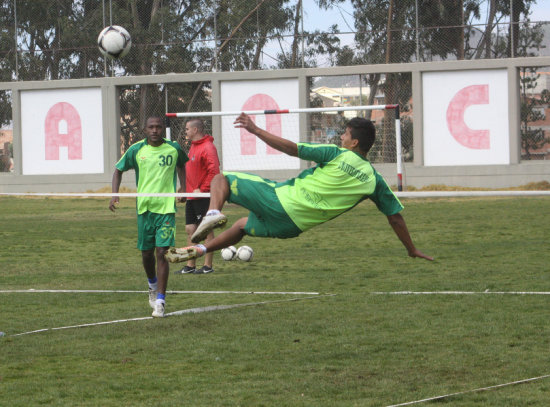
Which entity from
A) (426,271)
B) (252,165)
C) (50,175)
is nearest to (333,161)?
(426,271)

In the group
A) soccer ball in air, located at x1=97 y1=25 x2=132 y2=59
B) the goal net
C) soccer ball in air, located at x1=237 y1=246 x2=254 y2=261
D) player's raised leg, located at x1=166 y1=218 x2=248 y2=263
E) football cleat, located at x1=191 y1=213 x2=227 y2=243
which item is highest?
soccer ball in air, located at x1=97 y1=25 x2=132 y2=59

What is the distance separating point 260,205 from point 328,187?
0.62m

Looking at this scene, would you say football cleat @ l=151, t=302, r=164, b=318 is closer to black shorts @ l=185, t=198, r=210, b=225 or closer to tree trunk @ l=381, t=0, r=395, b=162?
black shorts @ l=185, t=198, r=210, b=225

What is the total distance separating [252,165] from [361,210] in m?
7.89

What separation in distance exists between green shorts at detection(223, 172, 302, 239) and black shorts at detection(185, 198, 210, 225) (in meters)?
4.77

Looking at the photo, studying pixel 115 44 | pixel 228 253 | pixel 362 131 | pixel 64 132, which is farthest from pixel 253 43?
pixel 362 131

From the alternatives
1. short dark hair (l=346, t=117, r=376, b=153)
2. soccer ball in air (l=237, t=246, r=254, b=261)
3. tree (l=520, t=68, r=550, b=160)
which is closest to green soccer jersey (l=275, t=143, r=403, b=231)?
short dark hair (l=346, t=117, r=376, b=153)

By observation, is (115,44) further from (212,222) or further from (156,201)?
(212,222)

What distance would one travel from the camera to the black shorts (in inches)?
529

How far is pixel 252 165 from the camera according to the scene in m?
32.4

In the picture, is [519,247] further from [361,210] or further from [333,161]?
[361,210]

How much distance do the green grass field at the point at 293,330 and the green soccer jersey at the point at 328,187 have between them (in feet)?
3.51

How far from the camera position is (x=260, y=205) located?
8.52 m

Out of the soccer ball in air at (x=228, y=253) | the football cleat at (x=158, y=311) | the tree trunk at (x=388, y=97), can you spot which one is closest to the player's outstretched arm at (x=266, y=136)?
the football cleat at (x=158, y=311)
